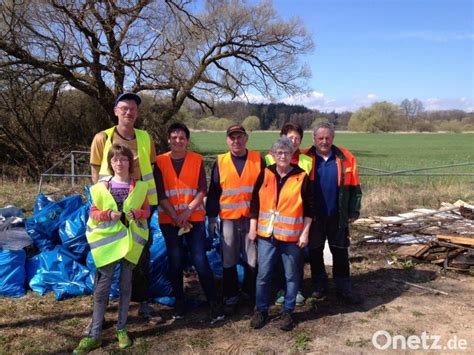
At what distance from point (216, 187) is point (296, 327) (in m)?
1.49

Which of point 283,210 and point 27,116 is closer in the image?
point 283,210

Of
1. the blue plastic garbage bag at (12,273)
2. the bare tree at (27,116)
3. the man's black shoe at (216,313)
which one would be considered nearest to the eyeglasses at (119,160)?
the man's black shoe at (216,313)

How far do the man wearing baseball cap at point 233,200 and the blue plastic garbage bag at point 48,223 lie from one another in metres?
2.05

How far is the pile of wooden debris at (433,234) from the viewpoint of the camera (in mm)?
5402

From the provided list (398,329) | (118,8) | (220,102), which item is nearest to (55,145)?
(118,8)

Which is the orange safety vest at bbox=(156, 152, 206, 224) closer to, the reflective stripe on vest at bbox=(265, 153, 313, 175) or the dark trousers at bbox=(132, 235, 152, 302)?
the dark trousers at bbox=(132, 235, 152, 302)

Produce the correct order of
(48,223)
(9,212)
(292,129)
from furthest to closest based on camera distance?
(9,212)
(48,223)
(292,129)

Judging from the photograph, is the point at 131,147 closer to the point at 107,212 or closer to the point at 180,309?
the point at 107,212

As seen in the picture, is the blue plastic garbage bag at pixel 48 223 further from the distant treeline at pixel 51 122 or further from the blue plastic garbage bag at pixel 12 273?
the distant treeline at pixel 51 122

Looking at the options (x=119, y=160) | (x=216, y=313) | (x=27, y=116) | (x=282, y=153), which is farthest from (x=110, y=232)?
(x=27, y=116)

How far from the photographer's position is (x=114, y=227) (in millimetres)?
3361

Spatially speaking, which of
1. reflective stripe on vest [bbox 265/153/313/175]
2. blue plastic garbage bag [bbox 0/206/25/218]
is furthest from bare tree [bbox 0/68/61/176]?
reflective stripe on vest [bbox 265/153/313/175]

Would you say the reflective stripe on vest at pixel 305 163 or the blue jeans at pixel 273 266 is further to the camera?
the reflective stripe on vest at pixel 305 163

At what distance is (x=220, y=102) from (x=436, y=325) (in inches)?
735
